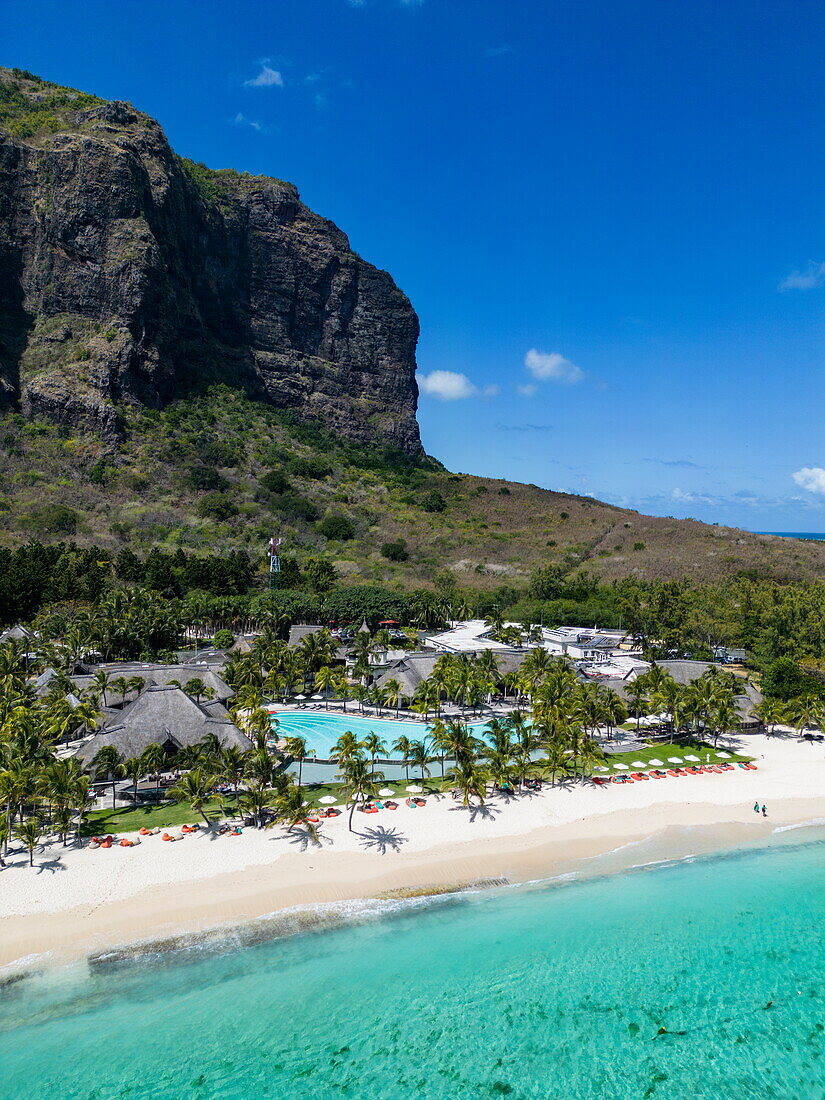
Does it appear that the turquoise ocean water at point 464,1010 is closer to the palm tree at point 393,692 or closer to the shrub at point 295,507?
the palm tree at point 393,692

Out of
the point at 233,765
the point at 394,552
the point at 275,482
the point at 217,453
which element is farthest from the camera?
the point at 217,453

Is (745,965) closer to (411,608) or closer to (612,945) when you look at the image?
(612,945)

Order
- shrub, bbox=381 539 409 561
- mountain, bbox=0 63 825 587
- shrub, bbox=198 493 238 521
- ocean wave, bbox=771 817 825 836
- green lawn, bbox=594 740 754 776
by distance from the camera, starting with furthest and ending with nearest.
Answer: shrub, bbox=198 493 238 521 < shrub, bbox=381 539 409 561 < mountain, bbox=0 63 825 587 < green lawn, bbox=594 740 754 776 < ocean wave, bbox=771 817 825 836

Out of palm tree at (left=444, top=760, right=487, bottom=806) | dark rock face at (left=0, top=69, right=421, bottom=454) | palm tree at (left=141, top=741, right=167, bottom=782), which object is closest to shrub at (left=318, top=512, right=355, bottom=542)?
dark rock face at (left=0, top=69, right=421, bottom=454)

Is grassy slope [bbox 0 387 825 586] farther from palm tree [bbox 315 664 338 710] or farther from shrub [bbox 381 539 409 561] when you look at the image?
palm tree [bbox 315 664 338 710]

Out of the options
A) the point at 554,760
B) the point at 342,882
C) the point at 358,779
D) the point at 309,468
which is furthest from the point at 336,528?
the point at 342,882

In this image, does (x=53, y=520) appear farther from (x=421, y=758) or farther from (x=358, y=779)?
(x=358, y=779)
